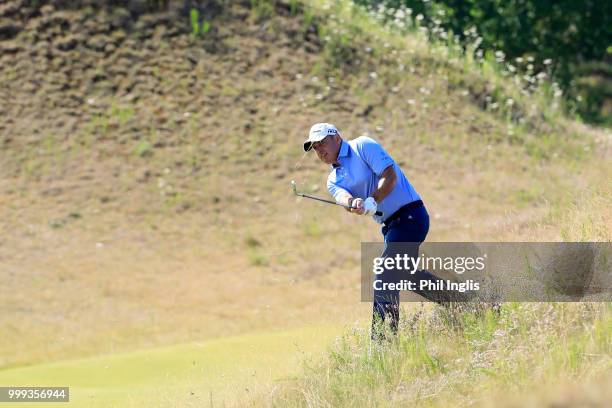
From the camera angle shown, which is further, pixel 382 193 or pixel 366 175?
pixel 366 175

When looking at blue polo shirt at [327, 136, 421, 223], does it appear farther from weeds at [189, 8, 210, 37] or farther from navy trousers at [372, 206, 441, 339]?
weeds at [189, 8, 210, 37]

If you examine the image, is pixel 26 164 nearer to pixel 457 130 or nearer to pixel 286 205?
pixel 286 205

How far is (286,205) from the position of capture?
21.0m

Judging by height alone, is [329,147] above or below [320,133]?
below

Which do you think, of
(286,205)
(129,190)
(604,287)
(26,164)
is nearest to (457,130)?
(286,205)

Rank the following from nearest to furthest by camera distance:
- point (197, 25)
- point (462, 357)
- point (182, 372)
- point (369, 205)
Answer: point (462, 357)
point (369, 205)
point (182, 372)
point (197, 25)

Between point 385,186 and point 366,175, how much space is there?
0.88 ft

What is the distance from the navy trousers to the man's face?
26.3 inches

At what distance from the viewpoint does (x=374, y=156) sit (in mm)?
8398

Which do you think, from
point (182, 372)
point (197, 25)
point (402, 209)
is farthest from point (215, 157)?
point (402, 209)

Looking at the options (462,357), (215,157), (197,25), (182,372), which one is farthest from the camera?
(197,25)

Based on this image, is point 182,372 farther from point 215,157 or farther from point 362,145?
point 215,157

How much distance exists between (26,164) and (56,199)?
4.33 feet

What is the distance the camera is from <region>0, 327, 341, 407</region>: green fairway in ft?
29.4
